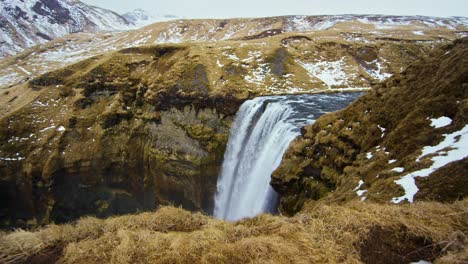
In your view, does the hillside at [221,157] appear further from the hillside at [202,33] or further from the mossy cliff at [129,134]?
the hillside at [202,33]

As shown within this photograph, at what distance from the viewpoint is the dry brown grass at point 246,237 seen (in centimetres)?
488

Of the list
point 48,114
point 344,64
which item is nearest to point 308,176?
point 344,64

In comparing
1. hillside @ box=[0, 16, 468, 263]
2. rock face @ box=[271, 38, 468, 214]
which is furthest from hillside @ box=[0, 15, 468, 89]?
rock face @ box=[271, 38, 468, 214]

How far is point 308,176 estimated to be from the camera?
15641 mm

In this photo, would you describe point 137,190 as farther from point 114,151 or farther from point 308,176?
point 308,176

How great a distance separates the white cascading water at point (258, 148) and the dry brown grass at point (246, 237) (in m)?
12.9

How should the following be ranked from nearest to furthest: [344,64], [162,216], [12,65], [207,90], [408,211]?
[408,211]
[162,216]
[207,90]
[344,64]
[12,65]

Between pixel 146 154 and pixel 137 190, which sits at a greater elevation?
pixel 146 154

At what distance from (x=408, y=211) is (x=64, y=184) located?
41.1 meters

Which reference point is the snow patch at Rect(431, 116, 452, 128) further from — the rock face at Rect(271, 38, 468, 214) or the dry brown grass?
the dry brown grass

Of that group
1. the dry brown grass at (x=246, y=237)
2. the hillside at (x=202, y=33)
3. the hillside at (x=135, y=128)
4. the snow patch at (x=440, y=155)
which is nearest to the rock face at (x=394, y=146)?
the snow patch at (x=440, y=155)

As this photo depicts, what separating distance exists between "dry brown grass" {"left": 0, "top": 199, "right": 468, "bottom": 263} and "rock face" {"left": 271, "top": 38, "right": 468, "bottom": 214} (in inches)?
107

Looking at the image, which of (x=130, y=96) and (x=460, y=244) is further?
(x=130, y=96)

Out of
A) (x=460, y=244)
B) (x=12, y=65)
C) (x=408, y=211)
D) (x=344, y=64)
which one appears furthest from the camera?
(x=12, y=65)
